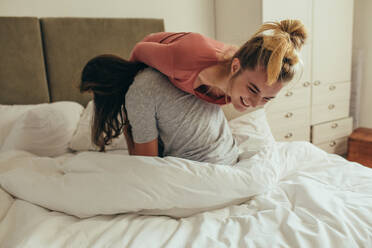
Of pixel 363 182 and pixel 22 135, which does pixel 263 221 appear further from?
pixel 22 135

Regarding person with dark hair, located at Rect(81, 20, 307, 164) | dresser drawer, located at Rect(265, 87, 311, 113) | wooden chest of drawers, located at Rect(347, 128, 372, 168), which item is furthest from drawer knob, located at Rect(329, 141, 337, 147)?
person with dark hair, located at Rect(81, 20, 307, 164)

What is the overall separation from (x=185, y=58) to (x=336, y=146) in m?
2.10

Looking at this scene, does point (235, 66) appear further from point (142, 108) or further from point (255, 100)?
point (142, 108)

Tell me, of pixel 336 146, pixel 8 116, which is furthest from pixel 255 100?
pixel 336 146

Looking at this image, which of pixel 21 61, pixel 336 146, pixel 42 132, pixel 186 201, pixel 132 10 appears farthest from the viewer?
pixel 336 146

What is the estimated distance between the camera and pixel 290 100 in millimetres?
2248

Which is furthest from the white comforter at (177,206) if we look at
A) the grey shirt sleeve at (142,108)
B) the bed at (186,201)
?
the grey shirt sleeve at (142,108)

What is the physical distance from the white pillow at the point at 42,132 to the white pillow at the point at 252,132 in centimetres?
88

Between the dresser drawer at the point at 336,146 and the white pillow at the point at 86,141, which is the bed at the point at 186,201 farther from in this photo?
the dresser drawer at the point at 336,146

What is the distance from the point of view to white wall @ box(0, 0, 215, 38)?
1793 mm

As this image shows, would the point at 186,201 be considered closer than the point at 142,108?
Yes

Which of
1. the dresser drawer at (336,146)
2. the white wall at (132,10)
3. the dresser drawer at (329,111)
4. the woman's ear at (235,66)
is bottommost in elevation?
the dresser drawer at (336,146)

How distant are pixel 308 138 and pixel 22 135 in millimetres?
2064

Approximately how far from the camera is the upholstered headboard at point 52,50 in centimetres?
168
